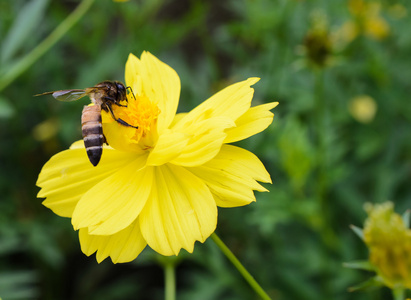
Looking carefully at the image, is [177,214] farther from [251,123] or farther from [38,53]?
[38,53]

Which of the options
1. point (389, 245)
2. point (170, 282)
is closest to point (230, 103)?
point (389, 245)

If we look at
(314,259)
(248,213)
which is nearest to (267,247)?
(248,213)

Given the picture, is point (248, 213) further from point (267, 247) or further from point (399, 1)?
point (399, 1)

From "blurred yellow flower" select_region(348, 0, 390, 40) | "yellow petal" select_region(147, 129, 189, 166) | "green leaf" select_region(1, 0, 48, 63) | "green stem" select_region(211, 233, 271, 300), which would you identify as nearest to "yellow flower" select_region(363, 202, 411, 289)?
"green stem" select_region(211, 233, 271, 300)

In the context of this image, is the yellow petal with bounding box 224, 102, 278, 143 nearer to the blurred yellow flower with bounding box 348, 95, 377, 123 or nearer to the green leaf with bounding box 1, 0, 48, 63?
the green leaf with bounding box 1, 0, 48, 63

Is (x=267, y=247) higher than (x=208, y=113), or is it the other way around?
(x=208, y=113)
